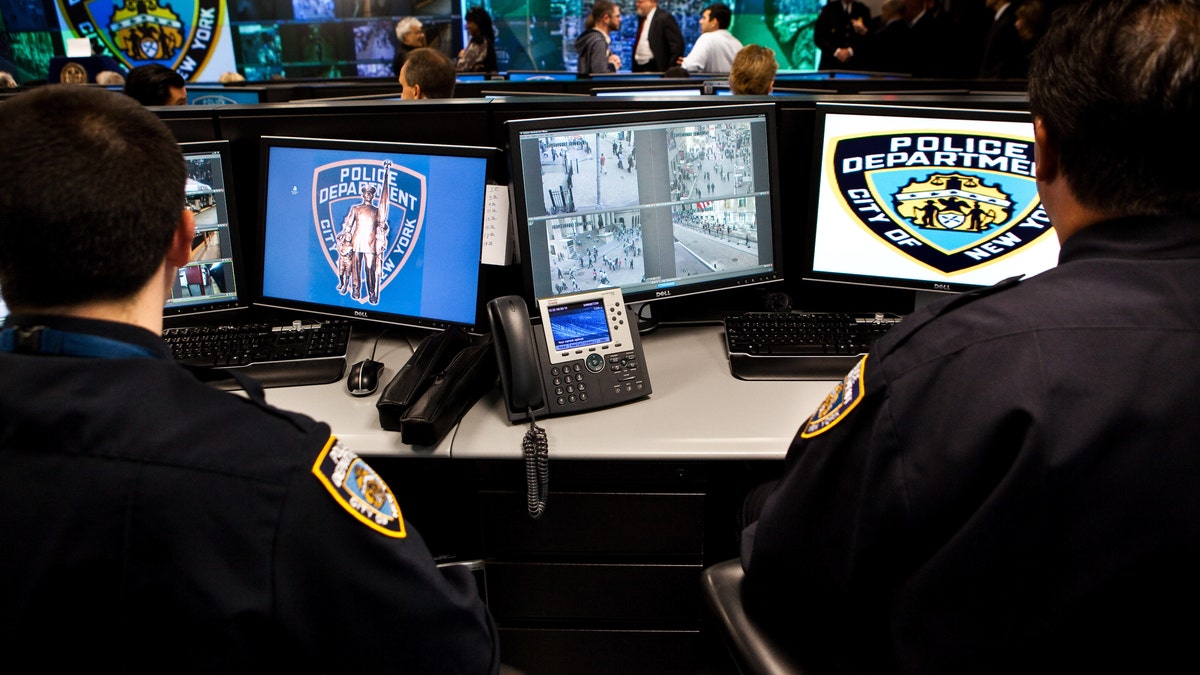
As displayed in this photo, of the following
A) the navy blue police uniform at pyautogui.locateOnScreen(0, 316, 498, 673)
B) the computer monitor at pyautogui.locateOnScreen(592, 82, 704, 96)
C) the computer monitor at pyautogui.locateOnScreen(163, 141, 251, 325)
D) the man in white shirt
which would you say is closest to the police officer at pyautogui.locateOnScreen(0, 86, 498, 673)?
the navy blue police uniform at pyautogui.locateOnScreen(0, 316, 498, 673)

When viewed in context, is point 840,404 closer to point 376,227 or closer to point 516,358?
point 516,358

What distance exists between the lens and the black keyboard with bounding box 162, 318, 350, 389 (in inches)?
60.2

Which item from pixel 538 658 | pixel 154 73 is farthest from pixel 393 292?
pixel 154 73

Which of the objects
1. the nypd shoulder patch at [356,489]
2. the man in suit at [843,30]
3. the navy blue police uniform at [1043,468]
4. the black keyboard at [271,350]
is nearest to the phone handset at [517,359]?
the black keyboard at [271,350]

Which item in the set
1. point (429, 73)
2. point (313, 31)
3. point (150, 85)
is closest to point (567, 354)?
point (429, 73)

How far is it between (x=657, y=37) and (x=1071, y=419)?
6563 mm

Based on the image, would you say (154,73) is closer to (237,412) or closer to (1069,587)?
(237,412)

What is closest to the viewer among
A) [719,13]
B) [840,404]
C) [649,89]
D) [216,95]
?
[840,404]

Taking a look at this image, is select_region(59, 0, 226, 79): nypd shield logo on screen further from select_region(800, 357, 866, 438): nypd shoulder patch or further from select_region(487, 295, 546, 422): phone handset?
select_region(800, 357, 866, 438): nypd shoulder patch

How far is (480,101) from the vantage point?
1.69 meters

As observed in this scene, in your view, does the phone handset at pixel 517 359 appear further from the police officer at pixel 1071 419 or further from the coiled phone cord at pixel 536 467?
the police officer at pixel 1071 419

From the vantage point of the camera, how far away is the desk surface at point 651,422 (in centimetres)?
131

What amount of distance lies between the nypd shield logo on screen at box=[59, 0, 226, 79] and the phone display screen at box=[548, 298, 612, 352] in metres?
7.71

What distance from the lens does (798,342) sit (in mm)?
1568
